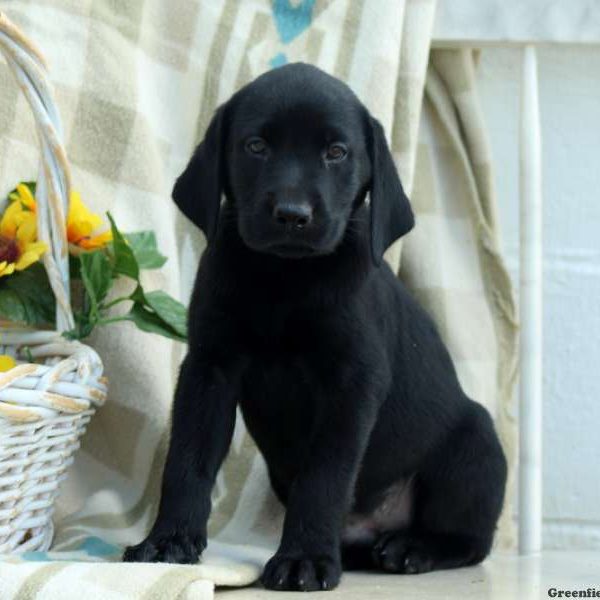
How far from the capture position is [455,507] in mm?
1998

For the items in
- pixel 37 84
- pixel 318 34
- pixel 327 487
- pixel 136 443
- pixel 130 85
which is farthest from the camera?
pixel 318 34

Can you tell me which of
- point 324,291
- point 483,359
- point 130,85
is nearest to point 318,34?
point 130,85

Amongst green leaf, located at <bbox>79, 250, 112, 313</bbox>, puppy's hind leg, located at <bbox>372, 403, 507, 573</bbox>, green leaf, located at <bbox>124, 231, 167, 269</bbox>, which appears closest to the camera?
puppy's hind leg, located at <bbox>372, 403, 507, 573</bbox>

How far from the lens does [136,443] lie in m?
2.27

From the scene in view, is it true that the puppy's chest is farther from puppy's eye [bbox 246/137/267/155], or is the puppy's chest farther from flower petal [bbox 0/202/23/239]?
flower petal [bbox 0/202/23/239]

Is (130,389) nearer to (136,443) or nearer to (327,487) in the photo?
(136,443)

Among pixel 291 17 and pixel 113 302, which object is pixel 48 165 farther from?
pixel 291 17

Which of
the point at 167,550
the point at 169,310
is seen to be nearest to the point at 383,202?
the point at 169,310

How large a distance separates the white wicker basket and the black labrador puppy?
168mm

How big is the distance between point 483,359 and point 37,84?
3.87ft

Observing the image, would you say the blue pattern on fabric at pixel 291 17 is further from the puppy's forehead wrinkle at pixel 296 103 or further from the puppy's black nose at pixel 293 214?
the puppy's black nose at pixel 293 214

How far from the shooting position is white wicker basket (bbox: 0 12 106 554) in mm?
1708

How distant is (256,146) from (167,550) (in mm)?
604

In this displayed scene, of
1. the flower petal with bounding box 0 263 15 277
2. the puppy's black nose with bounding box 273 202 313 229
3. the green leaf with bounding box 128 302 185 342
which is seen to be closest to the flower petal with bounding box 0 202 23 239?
the flower petal with bounding box 0 263 15 277
